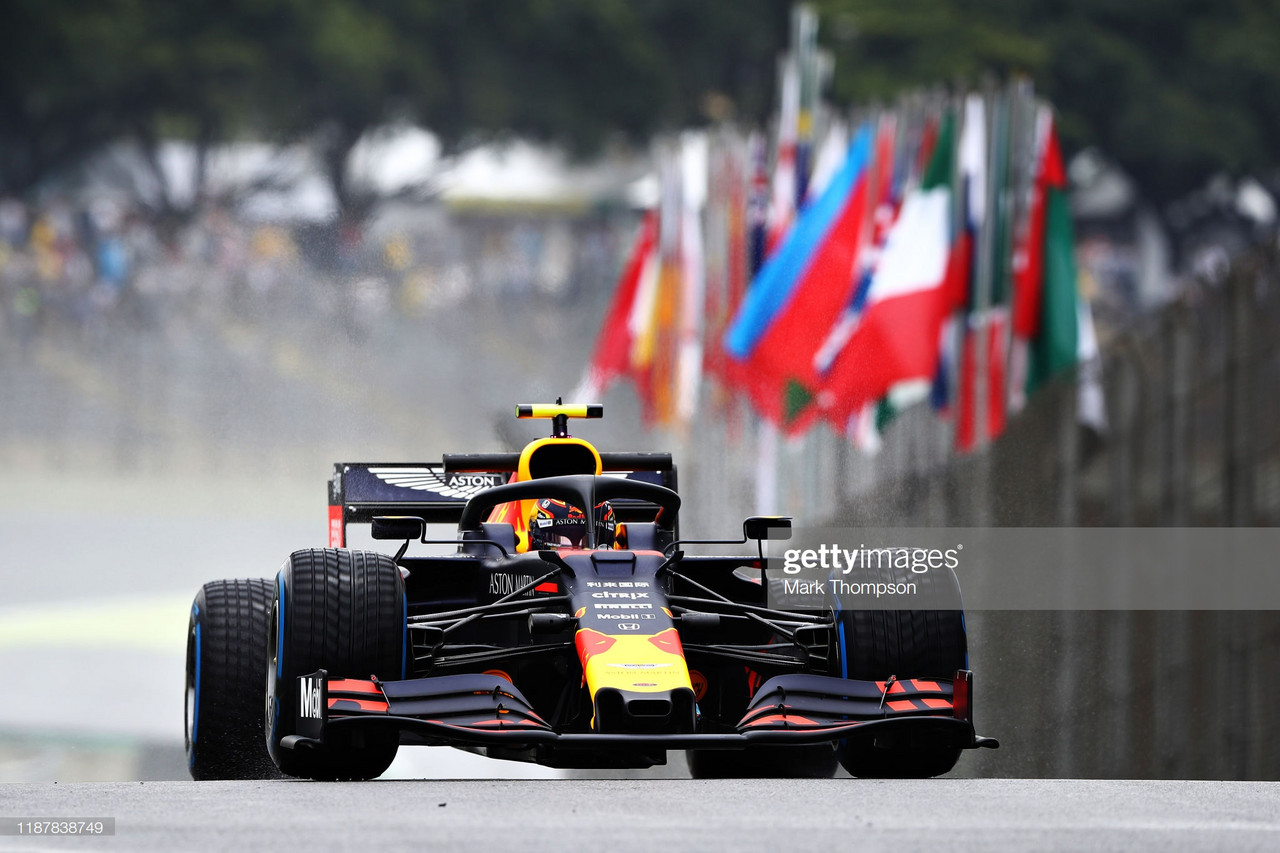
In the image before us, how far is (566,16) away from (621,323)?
27.0m

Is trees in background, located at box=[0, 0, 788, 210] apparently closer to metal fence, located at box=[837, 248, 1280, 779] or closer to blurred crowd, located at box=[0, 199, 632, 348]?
blurred crowd, located at box=[0, 199, 632, 348]

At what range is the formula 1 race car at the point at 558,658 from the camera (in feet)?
26.8

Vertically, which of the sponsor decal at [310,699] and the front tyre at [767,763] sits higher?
the sponsor decal at [310,699]

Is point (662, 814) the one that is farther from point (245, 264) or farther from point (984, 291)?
point (245, 264)

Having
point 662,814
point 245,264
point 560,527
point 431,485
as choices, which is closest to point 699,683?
point 560,527

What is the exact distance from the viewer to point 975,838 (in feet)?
20.8

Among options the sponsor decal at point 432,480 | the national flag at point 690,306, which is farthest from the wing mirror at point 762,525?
the national flag at point 690,306

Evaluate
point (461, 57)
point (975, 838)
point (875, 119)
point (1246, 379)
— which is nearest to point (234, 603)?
point (975, 838)

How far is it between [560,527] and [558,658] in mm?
1195

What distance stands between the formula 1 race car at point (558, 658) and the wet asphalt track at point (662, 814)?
218 millimetres

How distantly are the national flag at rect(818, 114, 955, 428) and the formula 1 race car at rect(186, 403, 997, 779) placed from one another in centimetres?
769

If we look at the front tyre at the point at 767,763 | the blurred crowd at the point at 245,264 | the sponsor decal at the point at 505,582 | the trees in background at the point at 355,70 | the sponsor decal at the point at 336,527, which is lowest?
the front tyre at the point at 767,763

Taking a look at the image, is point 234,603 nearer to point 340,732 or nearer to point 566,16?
point 340,732

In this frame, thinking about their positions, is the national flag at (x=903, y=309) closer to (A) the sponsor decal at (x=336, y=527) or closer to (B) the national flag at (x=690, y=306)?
(B) the national flag at (x=690, y=306)
